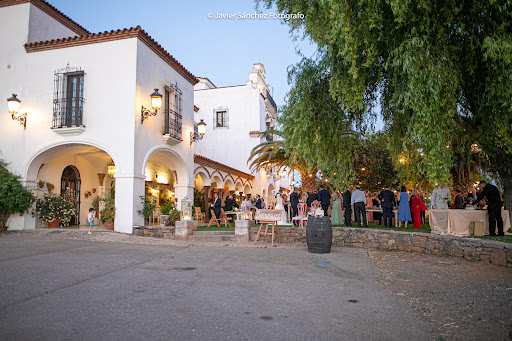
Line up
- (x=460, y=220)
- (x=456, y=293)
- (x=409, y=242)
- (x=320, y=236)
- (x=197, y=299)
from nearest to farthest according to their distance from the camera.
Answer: (x=197, y=299), (x=456, y=293), (x=460, y=220), (x=320, y=236), (x=409, y=242)

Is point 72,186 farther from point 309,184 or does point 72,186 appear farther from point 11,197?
point 309,184

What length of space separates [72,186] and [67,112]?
397 cm

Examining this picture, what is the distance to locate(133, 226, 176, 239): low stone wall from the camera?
12.6 meters

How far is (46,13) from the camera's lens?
577 inches

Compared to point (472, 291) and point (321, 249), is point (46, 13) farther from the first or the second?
point (472, 291)

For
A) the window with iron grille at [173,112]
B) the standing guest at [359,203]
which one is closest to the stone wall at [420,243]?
the standing guest at [359,203]

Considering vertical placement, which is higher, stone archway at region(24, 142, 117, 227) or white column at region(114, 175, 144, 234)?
stone archway at region(24, 142, 117, 227)

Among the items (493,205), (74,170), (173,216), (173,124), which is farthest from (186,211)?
(493,205)

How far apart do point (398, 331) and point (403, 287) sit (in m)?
2.26

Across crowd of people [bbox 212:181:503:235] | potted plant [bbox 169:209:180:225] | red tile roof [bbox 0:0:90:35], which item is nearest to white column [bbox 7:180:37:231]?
potted plant [bbox 169:209:180:225]

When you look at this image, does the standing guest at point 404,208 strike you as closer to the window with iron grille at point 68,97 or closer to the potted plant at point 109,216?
the potted plant at point 109,216

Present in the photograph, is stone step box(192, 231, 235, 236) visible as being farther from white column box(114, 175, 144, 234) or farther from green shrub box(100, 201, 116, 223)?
green shrub box(100, 201, 116, 223)

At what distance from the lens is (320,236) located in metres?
9.53

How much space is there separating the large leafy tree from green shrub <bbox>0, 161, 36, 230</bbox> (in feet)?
38.1
